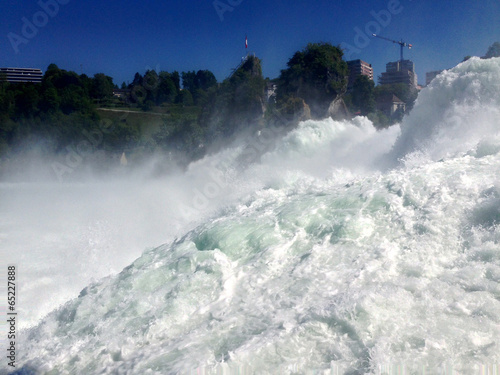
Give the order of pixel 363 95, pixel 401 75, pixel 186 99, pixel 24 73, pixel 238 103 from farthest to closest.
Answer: pixel 24 73 < pixel 401 75 < pixel 186 99 < pixel 363 95 < pixel 238 103

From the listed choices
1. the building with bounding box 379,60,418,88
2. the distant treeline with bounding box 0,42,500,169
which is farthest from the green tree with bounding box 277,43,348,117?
the building with bounding box 379,60,418,88

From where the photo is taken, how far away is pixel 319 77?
75.5 ft

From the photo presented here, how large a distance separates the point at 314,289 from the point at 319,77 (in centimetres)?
2088

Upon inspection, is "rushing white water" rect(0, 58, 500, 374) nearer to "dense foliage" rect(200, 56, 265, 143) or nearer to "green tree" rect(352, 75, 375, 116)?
"dense foliage" rect(200, 56, 265, 143)

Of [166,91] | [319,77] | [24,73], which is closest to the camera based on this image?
[319,77]

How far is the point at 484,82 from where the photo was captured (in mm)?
7816

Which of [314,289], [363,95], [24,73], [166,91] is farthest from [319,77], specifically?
[24,73]

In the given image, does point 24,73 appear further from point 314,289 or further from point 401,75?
point 314,289

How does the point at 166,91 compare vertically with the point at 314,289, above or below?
above

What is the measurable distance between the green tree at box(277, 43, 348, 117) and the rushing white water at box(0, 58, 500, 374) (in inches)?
646

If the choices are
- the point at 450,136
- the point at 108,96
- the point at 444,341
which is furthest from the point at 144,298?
the point at 108,96

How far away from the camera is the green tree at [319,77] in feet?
74.9

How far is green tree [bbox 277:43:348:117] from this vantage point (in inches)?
899

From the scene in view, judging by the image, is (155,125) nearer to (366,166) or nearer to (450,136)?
(366,166)
